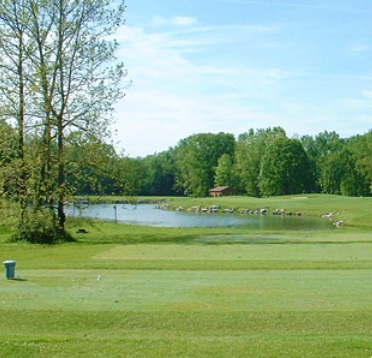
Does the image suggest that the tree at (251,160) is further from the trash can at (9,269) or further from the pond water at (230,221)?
the trash can at (9,269)

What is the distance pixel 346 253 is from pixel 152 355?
36.4ft

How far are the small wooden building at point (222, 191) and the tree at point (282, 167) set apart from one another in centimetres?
915

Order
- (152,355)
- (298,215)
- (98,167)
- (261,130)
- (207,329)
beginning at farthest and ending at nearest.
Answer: (261,130)
(298,215)
(98,167)
(207,329)
(152,355)

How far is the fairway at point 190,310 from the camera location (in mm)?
7887

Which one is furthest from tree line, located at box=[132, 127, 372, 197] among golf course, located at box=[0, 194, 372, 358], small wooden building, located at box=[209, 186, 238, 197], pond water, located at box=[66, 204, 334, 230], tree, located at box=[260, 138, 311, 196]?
golf course, located at box=[0, 194, 372, 358]

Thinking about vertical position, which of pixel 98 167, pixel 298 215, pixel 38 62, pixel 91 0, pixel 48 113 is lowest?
pixel 298 215

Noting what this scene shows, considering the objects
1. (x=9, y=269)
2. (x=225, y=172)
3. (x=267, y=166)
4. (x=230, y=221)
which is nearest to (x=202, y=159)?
(x=225, y=172)

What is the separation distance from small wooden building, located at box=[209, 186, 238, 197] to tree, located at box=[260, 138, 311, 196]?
9151mm

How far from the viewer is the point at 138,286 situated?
1155 centimetres

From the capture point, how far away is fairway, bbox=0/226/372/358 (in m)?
7.89

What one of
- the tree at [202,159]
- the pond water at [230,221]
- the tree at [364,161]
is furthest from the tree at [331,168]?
the pond water at [230,221]

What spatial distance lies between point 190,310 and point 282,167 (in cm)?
9409

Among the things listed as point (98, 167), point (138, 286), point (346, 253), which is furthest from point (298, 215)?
point (138, 286)

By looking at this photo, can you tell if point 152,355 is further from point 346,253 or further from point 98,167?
point 98,167
